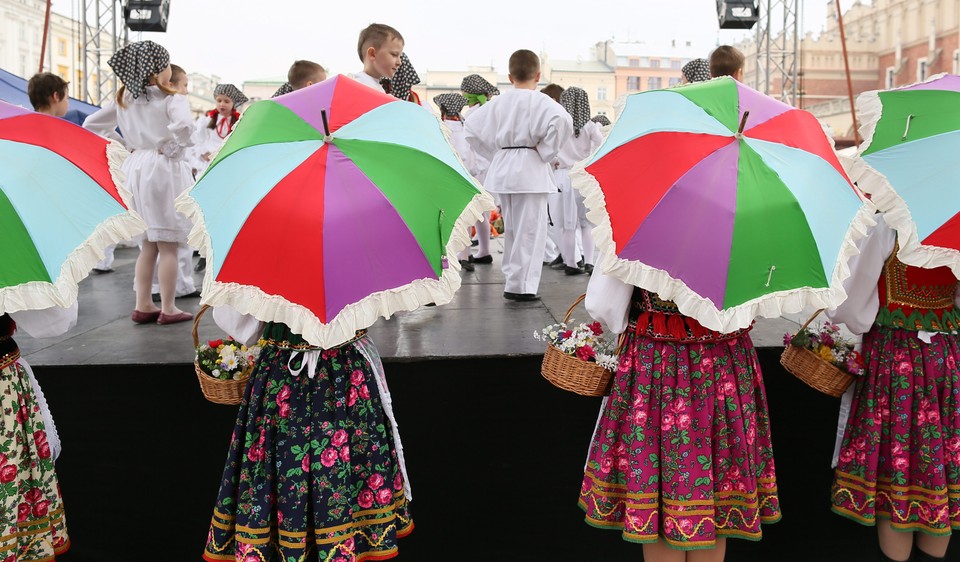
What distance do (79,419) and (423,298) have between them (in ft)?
6.86

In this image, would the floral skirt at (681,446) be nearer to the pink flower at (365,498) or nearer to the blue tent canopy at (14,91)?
the pink flower at (365,498)

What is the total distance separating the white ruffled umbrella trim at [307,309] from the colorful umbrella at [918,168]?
1403mm

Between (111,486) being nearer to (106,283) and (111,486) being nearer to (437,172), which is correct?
(437,172)

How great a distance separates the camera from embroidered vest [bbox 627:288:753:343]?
232cm

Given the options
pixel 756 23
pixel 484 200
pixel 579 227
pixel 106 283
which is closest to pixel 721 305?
pixel 484 200

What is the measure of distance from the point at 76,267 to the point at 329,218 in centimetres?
80

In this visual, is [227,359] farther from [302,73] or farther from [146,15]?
[146,15]

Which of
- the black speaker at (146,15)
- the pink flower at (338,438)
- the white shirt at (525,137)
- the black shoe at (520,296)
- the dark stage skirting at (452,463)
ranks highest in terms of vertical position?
the black speaker at (146,15)

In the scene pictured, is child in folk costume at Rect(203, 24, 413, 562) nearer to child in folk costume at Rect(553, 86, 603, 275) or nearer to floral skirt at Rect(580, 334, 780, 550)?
floral skirt at Rect(580, 334, 780, 550)

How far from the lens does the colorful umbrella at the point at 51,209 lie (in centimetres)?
199

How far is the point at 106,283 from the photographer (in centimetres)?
589

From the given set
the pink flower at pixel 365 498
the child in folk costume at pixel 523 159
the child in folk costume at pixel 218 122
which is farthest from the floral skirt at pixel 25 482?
the child in folk costume at pixel 218 122

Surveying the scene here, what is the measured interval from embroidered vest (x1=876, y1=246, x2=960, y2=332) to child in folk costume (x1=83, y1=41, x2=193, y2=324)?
11.2 ft

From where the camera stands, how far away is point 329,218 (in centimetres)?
184
